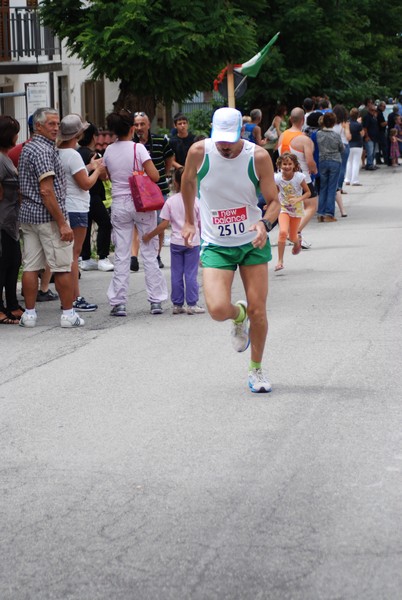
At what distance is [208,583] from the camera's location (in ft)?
15.8

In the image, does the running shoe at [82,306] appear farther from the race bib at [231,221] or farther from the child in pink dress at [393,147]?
the child in pink dress at [393,147]

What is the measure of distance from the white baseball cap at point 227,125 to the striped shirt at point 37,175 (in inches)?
132

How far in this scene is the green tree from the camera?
65.8ft

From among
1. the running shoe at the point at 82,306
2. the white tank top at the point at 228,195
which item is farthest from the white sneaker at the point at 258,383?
the running shoe at the point at 82,306

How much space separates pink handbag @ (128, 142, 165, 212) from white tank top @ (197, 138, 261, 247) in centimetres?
323

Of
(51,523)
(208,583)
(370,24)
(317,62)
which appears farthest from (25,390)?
(370,24)

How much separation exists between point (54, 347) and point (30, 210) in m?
1.40

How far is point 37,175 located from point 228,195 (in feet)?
10.6

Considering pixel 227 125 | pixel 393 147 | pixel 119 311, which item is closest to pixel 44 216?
pixel 119 311

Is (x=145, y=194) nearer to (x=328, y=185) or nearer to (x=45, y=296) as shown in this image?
(x=45, y=296)

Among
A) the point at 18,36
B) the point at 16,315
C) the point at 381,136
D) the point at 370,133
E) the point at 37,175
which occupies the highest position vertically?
the point at 18,36

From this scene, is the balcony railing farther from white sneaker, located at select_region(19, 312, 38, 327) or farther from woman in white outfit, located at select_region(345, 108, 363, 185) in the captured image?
white sneaker, located at select_region(19, 312, 38, 327)

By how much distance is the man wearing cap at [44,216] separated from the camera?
418 inches

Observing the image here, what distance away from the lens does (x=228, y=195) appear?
7.84 meters
